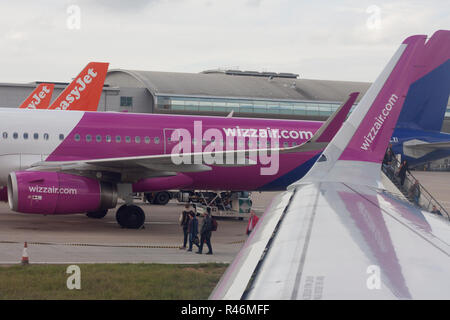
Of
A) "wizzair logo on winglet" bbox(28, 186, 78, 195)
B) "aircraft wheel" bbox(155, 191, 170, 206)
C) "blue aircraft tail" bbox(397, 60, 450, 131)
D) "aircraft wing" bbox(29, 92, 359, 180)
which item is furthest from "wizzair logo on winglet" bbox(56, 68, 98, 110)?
"blue aircraft tail" bbox(397, 60, 450, 131)

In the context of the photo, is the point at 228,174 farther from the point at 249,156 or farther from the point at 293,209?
the point at 293,209

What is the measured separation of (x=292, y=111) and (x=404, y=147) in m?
41.5

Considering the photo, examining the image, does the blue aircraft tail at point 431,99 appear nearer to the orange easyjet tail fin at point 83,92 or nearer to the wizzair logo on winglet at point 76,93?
the orange easyjet tail fin at point 83,92

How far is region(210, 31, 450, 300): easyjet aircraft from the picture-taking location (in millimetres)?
3197

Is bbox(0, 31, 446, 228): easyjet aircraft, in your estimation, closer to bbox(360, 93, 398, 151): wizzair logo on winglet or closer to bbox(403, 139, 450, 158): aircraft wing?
bbox(403, 139, 450, 158): aircraft wing

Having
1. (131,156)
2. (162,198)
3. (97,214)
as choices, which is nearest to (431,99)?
(131,156)

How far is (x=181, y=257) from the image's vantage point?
61.3ft

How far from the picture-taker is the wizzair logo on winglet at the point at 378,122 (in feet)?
27.0

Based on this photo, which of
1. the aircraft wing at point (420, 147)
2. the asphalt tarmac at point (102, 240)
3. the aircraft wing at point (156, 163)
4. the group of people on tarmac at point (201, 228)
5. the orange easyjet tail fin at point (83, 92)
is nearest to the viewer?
the asphalt tarmac at point (102, 240)

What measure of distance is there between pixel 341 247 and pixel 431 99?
14.6 meters

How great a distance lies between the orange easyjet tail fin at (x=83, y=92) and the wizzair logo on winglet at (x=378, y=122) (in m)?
35.9

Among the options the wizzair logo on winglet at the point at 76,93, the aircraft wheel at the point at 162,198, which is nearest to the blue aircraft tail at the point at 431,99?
the aircraft wheel at the point at 162,198

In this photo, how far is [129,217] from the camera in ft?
79.0

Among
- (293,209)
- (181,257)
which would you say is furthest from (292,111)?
(293,209)
